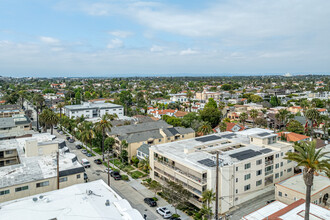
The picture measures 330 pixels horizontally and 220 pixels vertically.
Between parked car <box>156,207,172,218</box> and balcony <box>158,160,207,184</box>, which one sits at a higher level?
balcony <box>158,160,207,184</box>

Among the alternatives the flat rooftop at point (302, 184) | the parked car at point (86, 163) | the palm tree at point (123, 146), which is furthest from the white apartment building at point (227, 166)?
the parked car at point (86, 163)

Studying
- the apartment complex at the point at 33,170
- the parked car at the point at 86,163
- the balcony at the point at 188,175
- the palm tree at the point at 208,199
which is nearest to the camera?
the apartment complex at the point at 33,170

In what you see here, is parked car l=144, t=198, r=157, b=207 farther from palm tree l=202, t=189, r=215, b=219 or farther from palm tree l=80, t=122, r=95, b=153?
palm tree l=80, t=122, r=95, b=153

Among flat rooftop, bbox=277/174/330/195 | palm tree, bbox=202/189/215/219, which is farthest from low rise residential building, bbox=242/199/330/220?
flat rooftop, bbox=277/174/330/195

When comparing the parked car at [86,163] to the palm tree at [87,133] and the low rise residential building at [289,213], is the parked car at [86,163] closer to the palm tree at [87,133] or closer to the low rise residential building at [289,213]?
the palm tree at [87,133]

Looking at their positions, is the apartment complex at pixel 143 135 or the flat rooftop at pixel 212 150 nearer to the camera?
the flat rooftop at pixel 212 150

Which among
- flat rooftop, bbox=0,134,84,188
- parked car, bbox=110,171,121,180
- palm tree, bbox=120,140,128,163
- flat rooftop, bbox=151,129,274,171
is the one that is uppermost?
flat rooftop, bbox=151,129,274,171
